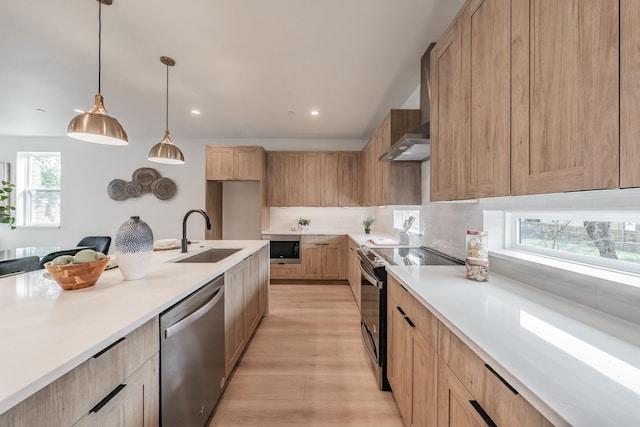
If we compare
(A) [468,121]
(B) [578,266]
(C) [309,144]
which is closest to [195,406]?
(B) [578,266]

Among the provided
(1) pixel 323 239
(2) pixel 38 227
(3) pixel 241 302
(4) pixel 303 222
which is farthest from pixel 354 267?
(2) pixel 38 227

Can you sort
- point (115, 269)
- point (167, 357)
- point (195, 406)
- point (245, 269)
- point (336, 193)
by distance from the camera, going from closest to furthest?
point (167, 357) < point (195, 406) < point (115, 269) < point (245, 269) < point (336, 193)

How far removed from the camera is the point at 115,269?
1546mm

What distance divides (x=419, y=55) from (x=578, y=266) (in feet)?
6.61

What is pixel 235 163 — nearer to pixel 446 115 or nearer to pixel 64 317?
pixel 446 115

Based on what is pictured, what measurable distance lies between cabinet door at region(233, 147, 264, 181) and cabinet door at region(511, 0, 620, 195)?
3827mm

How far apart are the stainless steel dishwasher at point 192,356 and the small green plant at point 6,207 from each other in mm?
5902

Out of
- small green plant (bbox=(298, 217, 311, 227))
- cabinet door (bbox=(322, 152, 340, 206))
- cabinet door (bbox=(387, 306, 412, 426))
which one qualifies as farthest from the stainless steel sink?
cabinet door (bbox=(322, 152, 340, 206))

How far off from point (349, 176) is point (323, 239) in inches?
51.8

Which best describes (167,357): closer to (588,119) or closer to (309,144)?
(588,119)

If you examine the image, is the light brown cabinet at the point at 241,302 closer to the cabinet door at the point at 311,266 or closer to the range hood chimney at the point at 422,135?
the cabinet door at the point at 311,266

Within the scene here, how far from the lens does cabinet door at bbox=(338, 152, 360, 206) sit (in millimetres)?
4602

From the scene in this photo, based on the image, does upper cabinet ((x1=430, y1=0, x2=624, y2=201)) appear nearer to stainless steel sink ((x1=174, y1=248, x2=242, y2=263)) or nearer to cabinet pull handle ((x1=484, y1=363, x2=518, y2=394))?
cabinet pull handle ((x1=484, y1=363, x2=518, y2=394))

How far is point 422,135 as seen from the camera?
1866 mm
